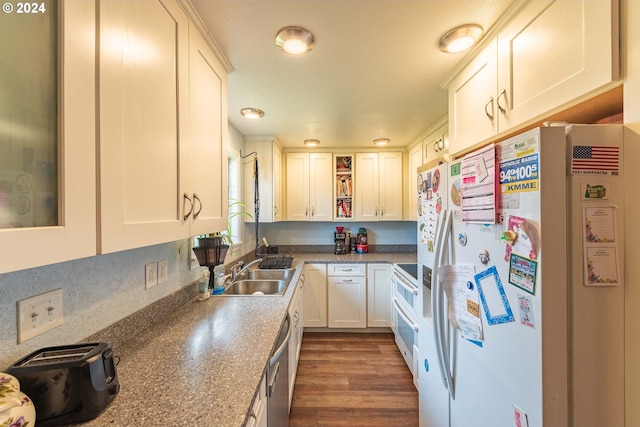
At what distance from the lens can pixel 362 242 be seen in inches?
133

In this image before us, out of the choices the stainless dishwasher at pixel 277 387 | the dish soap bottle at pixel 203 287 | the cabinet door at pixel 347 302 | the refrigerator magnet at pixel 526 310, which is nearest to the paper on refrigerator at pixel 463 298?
the refrigerator magnet at pixel 526 310

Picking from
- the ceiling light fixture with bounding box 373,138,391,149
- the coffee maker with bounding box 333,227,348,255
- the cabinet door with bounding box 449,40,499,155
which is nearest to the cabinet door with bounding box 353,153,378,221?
the ceiling light fixture with bounding box 373,138,391,149

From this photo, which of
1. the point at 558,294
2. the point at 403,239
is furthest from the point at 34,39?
the point at 403,239

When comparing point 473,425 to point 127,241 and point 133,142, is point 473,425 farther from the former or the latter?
point 133,142

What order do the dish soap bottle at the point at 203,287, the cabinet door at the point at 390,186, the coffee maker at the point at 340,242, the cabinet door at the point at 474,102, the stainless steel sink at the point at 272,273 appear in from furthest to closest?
the coffee maker at the point at 340,242 < the cabinet door at the point at 390,186 < the stainless steel sink at the point at 272,273 < the dish soap bottle at the point at 203,287 < the cabinet door at the point at 474,102

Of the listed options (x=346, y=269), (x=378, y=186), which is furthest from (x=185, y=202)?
(x=378, y=186)

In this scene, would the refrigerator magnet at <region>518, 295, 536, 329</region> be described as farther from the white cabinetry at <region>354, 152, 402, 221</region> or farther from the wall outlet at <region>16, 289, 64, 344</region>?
the white cabinetry at <region>354, 152, 402, 221</region>

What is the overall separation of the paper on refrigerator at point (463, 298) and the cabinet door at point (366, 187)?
2.08 metres

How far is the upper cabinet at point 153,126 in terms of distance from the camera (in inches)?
25.3

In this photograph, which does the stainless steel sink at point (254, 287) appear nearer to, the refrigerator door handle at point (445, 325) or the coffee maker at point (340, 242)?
the refrigerator door handle at point (445, 325)

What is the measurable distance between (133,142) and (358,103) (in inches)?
61.8

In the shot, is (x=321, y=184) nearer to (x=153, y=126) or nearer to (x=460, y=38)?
(x=460, y=38)

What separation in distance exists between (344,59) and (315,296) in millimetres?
2404

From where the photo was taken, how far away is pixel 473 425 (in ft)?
3.16
